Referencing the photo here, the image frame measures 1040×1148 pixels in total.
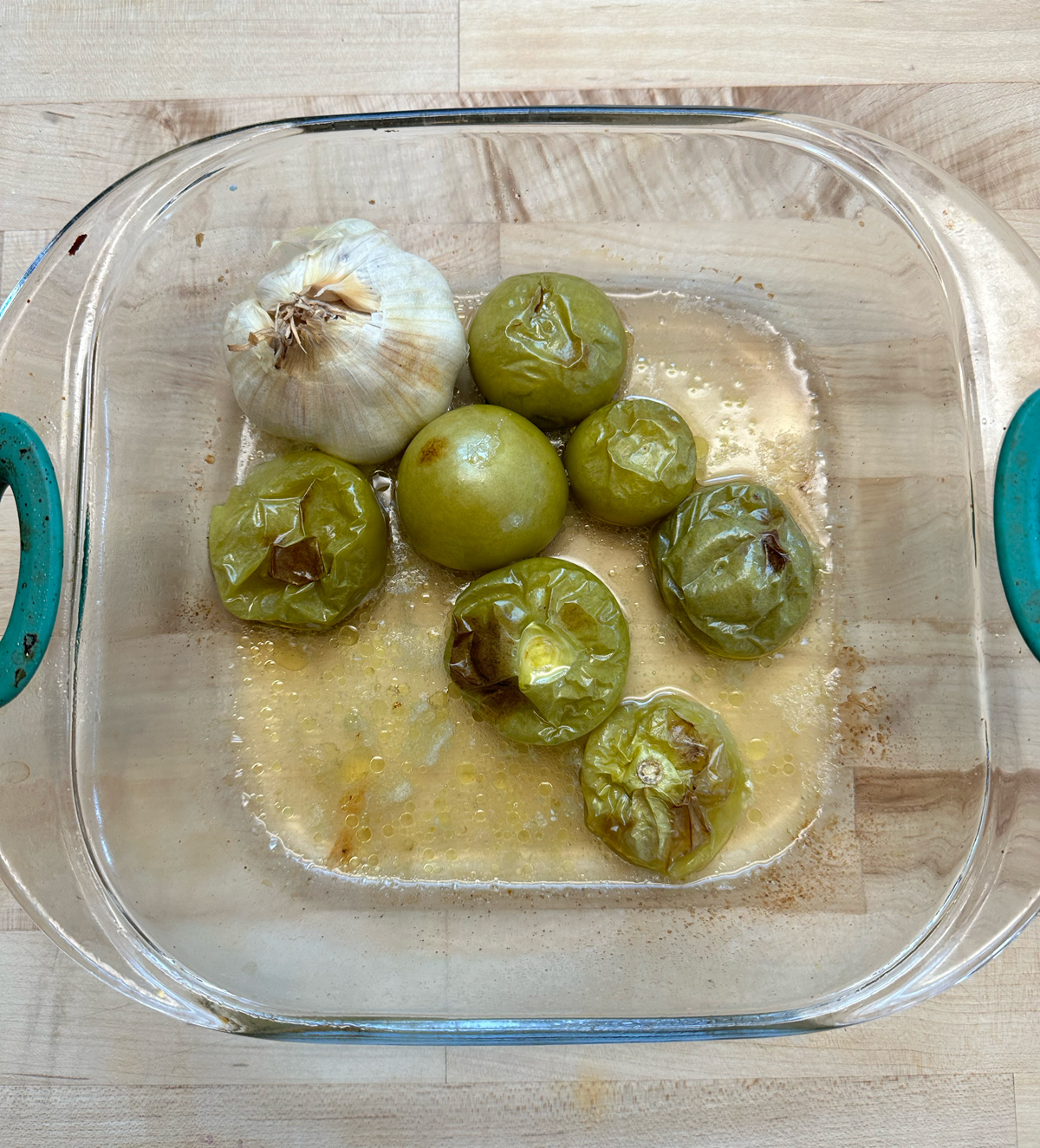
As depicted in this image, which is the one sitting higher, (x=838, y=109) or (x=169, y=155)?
(x=838, y=109)

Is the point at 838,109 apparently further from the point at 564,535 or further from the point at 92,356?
the point at 92,356

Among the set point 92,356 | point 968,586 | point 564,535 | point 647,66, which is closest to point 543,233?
point 647,66

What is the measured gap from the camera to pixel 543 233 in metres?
1.41

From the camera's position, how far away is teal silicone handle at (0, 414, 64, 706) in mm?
1127

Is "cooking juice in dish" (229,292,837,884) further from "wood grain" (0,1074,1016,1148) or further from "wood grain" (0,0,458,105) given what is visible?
"wood grain" (0,0,458,105)

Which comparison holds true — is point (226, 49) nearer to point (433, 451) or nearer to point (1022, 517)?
point (433, 451)

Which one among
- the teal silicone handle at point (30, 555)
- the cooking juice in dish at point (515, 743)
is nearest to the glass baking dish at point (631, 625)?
the cooking juice in dish at point (515, 743)

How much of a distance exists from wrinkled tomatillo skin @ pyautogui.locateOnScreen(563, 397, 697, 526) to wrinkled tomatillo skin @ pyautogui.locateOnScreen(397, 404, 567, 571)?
5cm

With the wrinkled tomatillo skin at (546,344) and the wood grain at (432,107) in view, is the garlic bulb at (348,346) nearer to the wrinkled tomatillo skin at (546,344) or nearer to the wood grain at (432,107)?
the wrinkled tomatillo skin at (546,344)

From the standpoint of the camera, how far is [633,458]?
4.08 ft

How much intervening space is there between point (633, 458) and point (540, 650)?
0.33m

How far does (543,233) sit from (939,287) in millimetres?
666

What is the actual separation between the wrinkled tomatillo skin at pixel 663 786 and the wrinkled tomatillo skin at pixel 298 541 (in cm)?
47

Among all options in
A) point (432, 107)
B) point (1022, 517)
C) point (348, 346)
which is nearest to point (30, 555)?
point (348, 346)
